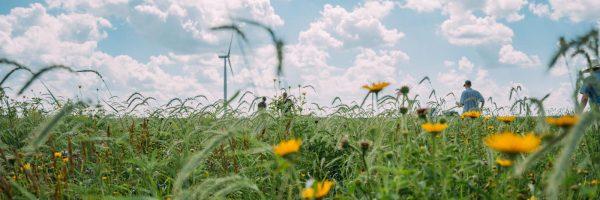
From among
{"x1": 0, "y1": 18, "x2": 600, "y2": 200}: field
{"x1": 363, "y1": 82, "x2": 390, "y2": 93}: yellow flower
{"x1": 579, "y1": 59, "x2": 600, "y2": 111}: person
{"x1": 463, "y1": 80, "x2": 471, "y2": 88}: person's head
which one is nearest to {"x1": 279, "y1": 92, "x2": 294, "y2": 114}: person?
{"x1": 0, "y1": 18, "x2": 600, "y2": 200}: field

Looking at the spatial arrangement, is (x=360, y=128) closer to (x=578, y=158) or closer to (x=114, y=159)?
(x=578, y=158)

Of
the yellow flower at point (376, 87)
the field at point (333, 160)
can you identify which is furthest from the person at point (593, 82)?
the yellow flower at point (376, 87)

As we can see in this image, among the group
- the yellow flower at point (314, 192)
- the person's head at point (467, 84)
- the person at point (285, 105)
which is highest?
the person's head at point (467, 84)

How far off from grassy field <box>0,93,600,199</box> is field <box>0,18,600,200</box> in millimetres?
12

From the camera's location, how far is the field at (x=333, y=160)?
1.65 metres

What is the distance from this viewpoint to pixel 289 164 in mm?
1504

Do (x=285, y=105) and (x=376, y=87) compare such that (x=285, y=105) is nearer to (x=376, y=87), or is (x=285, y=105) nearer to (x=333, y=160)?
(x=333, y=160)

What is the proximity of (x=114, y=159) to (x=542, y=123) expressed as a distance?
10.5ft

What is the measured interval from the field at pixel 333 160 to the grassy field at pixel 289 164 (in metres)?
0.01

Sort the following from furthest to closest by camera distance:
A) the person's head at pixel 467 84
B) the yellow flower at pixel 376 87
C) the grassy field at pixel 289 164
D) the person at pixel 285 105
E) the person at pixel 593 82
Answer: the person's head at pixel 467 84 → the person at pixel 285 105 → the yellow flower at pixel 376 87 → the grassy field at pixel 289 164 → the person at pixel 593 82

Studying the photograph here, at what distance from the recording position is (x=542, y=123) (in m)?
1.77

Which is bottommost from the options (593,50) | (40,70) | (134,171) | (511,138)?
(134,171)

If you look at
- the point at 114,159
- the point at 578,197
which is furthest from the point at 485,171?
the point at 114,159

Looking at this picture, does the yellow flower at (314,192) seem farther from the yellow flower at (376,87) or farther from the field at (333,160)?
the yellow flower at (376,87)
